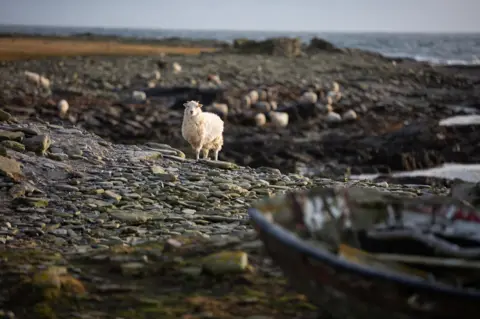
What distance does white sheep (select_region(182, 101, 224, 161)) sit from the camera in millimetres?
13086

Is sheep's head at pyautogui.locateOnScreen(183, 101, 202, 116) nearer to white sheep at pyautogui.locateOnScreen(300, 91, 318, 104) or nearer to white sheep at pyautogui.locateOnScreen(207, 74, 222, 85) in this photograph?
white sheep at pyautogui.locateOnScreen(300, 91, 318, 104)

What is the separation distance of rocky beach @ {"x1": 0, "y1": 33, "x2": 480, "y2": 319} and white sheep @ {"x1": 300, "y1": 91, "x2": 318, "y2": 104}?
25cm

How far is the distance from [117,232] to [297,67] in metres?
35.4

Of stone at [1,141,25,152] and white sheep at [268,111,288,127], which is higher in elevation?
stone at [1,141,25,152]

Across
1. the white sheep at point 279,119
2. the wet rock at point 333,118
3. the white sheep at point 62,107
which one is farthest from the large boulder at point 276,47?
the white sheep at point 62,107

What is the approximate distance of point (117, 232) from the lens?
26.0ft

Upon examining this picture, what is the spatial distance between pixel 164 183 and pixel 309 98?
1696 cm

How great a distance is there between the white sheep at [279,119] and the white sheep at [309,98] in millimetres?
2565

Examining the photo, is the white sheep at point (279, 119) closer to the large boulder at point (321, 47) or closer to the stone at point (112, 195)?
the stone at point (112, 195)

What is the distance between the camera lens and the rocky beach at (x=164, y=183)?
569 centimetres

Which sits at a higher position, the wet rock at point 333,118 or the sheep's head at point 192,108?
the sheep's head at point 192,108

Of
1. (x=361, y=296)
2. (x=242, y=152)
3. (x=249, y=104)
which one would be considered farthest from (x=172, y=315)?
(x=249, y=104)

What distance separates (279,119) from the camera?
23391 mm

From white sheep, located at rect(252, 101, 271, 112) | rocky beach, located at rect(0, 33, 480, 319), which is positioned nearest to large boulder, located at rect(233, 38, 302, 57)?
rocky beach, located at rect(0, 33, 480, 319)
